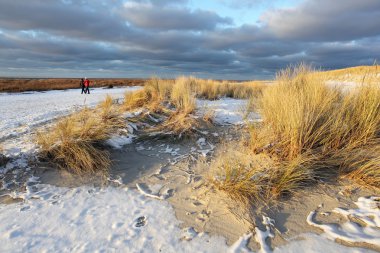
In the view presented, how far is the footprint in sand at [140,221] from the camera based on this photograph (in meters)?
2.56

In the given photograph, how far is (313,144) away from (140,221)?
8.14 feet

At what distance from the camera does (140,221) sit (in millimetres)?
2631

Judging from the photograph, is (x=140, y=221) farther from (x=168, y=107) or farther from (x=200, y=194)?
(x=168, y=107)

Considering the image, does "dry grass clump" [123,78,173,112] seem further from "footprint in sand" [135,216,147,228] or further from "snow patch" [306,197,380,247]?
"snow patch" [306,197,380,247]

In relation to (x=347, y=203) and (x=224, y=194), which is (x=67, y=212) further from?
(x=347, y=203)

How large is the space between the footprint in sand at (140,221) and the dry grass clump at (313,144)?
0.91 metres

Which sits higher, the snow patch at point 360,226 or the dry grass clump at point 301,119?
the dry grass clump at point 301,119

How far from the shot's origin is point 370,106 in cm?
384

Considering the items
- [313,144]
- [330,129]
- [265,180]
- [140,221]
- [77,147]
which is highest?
[330,129]

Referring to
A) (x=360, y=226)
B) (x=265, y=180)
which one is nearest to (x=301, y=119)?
(x=265, y=180)

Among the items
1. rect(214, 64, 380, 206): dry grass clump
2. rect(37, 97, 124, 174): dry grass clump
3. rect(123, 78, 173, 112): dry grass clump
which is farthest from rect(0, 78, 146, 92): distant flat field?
rect(214, 64, 380, 206): dry grass clump

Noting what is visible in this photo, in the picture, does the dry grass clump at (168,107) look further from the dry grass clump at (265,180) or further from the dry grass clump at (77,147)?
the dry grass clump at (265,180)

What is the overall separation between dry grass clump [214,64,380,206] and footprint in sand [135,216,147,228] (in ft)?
2.99

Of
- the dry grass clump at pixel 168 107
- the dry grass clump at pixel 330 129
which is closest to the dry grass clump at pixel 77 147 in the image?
the dry grass clump at pixel 168 107
